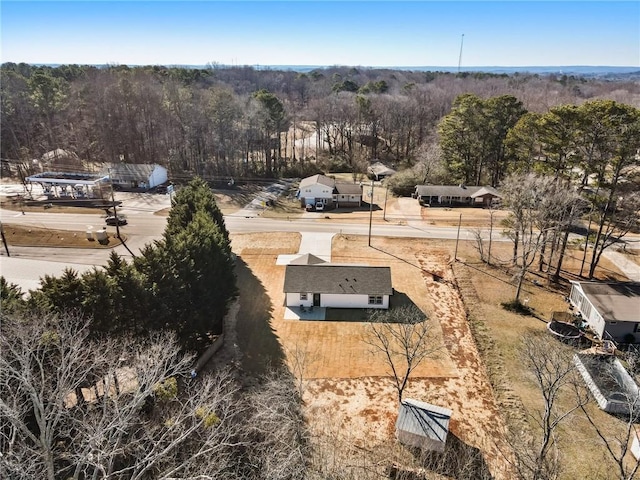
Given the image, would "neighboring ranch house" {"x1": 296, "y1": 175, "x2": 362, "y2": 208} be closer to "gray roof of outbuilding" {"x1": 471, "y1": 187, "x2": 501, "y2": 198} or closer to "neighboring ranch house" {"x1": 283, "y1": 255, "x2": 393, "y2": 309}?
"gray roof of outbuilding" {"x1": 471, "y1": 187, "x2": 501, "y2": 198}

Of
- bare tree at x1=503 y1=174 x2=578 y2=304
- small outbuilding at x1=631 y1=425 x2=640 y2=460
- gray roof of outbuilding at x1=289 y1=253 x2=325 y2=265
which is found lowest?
small outbuilding at x1=631 y1=425 x2=640 y2=460

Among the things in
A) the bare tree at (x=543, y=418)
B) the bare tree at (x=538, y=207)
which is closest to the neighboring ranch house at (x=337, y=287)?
the bare tree at (x=538, y=207)

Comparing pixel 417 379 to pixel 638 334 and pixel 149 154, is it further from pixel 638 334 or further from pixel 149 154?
pixel 149 154

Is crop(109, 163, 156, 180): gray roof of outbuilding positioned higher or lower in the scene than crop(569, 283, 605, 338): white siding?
higher

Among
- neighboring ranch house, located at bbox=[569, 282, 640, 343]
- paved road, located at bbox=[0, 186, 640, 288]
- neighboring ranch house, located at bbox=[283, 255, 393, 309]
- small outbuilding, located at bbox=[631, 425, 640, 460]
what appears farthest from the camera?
paved road, located at bbox=[0, 186, 640, 288]

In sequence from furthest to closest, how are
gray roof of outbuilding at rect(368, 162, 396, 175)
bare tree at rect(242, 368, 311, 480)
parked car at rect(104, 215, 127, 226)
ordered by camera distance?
gray roof of outbuilding at rect(368, 162, 396, 175)
parked car at rect(104, 215, 127, 226)
bare tree at rect(242, 368, 311, 480)

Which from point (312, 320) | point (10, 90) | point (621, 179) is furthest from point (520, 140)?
point (10, 90)

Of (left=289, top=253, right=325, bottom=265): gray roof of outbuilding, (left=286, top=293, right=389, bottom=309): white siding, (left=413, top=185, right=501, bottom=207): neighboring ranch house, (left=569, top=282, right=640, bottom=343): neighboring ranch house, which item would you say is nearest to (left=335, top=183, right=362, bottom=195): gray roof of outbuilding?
(left=413, top=185, right=501, bottom=207): neighboring ranch house

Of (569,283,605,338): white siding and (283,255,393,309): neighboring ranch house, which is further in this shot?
(283,255,393,309): neighboring ranch house
